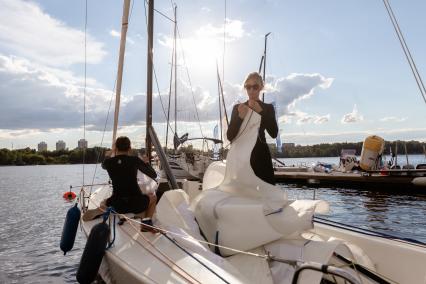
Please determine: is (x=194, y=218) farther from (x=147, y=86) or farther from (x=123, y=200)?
(x=147, y=86)

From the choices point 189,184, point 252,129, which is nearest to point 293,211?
point 252,129

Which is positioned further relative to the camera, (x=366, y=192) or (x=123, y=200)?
(x=366, y=192)

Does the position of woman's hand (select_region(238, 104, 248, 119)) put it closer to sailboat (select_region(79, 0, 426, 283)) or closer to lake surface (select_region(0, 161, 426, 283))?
sailboat (select_region(79, 0, 426, 283))

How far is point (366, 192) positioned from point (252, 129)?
21.0m

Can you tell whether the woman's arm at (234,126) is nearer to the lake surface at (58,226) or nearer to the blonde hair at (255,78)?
the blonde hair at (255,78)

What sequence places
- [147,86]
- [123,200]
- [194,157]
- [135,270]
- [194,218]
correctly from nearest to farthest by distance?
1. [135,270]
2. [194,218]
3. [123,200]
4. [147,86]
5. [194,157]

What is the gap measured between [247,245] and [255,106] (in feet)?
5.72

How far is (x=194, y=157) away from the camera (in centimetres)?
3234

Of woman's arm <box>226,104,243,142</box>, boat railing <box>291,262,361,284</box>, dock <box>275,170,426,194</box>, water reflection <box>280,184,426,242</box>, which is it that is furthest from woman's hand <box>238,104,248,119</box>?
dock <box>275,170,426,194</box>

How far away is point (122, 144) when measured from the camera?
18.7ft

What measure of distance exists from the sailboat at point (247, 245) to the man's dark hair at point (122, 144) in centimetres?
112

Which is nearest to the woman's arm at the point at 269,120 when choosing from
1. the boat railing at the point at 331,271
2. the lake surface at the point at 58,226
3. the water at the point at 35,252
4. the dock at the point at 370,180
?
the boat railing at the point at 331,271

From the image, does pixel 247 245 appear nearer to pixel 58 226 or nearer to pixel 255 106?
pixel 255 106

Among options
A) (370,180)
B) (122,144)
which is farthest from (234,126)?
(370,180)
